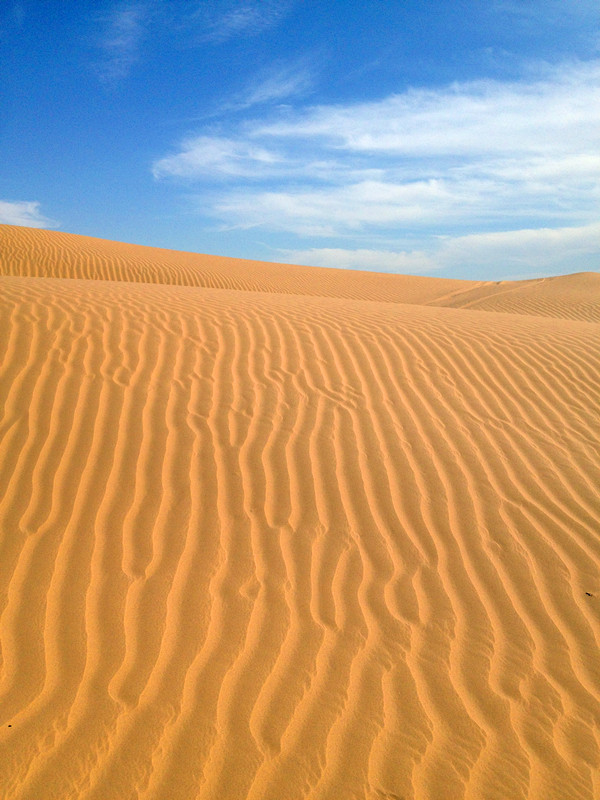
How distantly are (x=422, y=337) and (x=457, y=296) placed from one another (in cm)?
1877

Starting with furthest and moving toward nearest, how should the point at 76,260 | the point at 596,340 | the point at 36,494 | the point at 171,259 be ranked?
the point at 171,259 → the point at 76,260 → the point at 596,340 → the point at 36,494

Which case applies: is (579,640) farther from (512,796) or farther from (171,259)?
(171,259)

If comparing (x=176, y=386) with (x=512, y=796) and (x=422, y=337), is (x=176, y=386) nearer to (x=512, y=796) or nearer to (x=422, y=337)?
(x=422, y=337)

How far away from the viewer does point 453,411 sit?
16.6 ft

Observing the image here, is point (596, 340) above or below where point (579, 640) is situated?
above

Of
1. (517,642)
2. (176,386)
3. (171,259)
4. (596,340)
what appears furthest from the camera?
(171,259)

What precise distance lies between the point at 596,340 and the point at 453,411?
382 cm

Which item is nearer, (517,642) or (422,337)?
(517,642)

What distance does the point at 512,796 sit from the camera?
2.16 meters

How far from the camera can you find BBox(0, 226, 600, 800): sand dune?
229 centimetres

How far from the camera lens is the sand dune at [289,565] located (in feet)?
7.50

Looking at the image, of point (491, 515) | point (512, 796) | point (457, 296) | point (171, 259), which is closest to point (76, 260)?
point (171, 259)

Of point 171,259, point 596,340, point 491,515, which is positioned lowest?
point 491,515

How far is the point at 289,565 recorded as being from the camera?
3.31 metres
